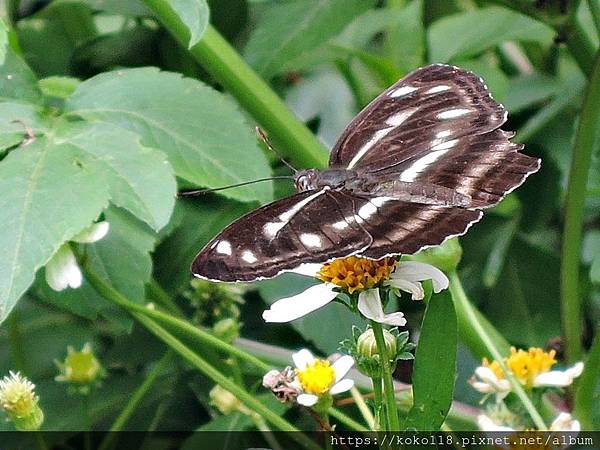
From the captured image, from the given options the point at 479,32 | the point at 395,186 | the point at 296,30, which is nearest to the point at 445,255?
the point at 395,186

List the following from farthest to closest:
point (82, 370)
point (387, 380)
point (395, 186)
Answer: point (82, 370)
point (395, 186)
point (387, 380)

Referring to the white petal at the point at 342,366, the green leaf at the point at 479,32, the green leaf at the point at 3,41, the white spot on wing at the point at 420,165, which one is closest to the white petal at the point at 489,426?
the white petal at the point at 342,366

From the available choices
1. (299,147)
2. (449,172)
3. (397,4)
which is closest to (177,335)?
(299,147)

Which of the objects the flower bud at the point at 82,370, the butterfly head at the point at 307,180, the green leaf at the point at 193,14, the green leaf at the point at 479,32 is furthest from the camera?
the green leaf at the point at 479,32

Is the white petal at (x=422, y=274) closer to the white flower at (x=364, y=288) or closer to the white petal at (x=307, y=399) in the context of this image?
the white flower at (x=364, y=288)

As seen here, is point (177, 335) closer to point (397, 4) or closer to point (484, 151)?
point (484, 151)

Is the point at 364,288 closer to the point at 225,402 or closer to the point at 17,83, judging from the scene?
the point at 225,402
